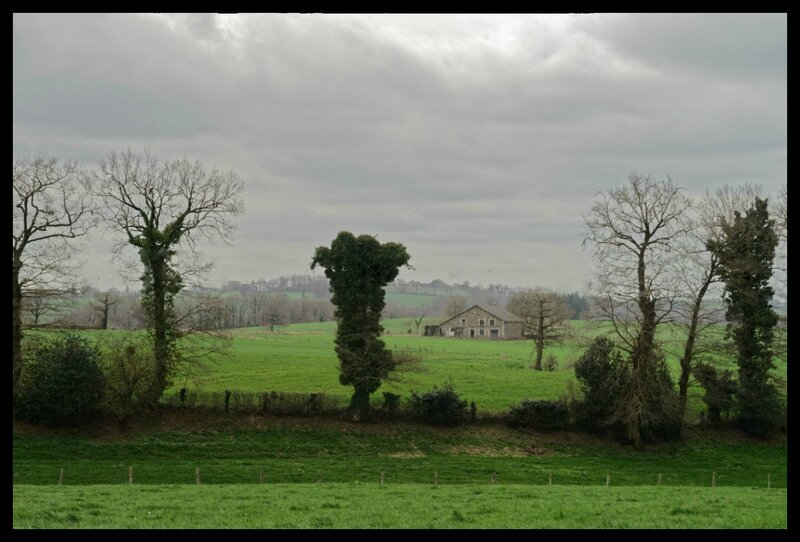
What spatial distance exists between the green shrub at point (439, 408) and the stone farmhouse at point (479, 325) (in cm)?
6734

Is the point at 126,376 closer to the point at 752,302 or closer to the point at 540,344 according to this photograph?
the point at 752,302

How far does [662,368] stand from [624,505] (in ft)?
70.0

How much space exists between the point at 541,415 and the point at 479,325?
225 ft

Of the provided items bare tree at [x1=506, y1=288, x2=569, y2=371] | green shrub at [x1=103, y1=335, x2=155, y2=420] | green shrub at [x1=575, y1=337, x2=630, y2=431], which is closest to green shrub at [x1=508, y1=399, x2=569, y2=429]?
green shrub at [x1=575, y1=337, x2=630, y2=431]

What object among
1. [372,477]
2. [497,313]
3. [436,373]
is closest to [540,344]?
[436,373]

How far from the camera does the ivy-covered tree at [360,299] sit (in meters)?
36.2

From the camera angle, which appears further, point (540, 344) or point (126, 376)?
point (540, 344)

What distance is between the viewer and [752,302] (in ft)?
122

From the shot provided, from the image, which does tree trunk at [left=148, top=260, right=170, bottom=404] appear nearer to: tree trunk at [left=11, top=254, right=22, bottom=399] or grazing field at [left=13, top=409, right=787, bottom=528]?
grazing field at [left=13, top=409, right=787, bottom=528]

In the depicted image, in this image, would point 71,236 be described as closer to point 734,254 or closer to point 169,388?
point 169,388

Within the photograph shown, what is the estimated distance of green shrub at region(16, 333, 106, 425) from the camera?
3022cm

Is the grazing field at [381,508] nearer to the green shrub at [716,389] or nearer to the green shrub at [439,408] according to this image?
the green shrub at [439,408]

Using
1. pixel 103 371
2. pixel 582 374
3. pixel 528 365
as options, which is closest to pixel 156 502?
pixel 103 371

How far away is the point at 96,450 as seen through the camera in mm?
28734
